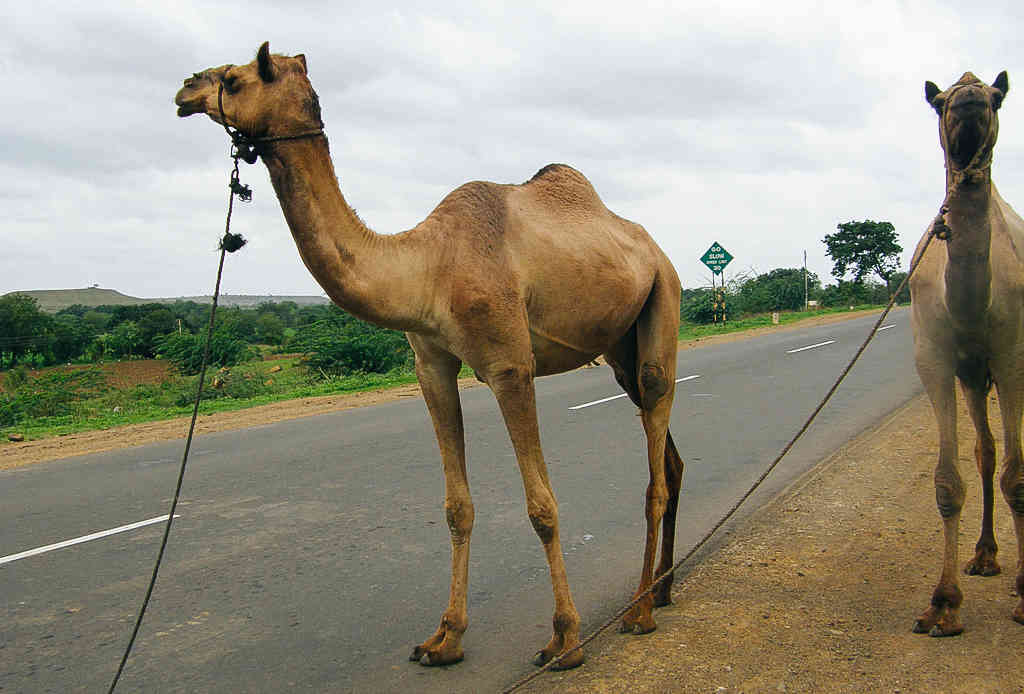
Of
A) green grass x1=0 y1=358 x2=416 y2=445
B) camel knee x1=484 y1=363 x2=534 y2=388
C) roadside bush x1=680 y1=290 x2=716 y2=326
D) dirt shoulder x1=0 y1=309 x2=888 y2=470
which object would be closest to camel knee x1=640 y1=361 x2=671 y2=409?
camel knee x1=484 y1=363 x2=534 y2=388

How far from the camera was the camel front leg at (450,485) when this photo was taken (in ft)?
12.4

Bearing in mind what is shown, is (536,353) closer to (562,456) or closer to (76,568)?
(76,568)

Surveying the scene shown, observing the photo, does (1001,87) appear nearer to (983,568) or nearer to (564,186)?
(564,186)

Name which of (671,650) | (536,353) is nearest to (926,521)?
(671,650)

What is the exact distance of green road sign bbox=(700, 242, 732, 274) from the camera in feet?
105

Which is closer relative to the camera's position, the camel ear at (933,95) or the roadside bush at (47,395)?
the camel ear at (933,95)

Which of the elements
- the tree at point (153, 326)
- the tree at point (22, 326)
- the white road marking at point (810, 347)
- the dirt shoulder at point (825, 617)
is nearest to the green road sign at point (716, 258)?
the white road marking at point (810, 347)

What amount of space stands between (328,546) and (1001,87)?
483cm

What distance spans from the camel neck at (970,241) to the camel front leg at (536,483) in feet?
6.92

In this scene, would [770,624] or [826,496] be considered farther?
[826,496]

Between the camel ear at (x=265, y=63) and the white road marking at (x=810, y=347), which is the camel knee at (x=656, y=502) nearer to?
the camel ear at (x=265, y=63)

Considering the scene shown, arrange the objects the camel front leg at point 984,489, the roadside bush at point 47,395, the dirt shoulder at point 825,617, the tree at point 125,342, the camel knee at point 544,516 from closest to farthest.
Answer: the dirt shoulder at point 825,617, the camel knee at point 544,516, the camel front leg at point 984,489, the roadside bush at point 47,395, the tree at point 125,342

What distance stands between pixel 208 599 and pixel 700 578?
2919 mm

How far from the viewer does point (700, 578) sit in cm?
479
